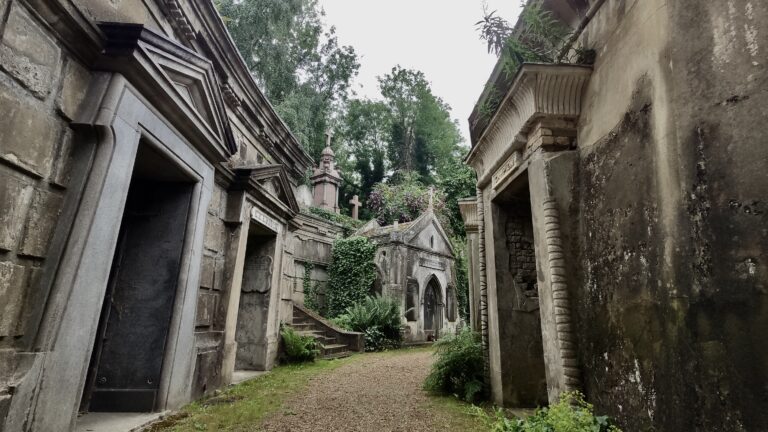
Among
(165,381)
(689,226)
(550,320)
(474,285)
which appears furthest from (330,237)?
(689,226)

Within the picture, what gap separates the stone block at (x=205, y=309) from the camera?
199 inches

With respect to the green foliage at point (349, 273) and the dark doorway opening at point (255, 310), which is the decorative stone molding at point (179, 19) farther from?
the green foliage at point (349, 273)

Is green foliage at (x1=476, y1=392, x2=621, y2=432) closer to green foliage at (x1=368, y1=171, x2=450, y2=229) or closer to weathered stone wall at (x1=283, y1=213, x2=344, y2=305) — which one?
weathered stone wall at (x1=283, y1=213, x2=344, y2=305)

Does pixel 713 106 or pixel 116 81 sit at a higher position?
pixel 116 81

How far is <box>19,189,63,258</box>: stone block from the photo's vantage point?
2.60 meters

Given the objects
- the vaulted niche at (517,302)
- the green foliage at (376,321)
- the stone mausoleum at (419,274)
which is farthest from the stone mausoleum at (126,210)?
the stone mausoleum at (419,274)

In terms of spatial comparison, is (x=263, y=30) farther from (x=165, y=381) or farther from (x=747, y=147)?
(x=747, y=147)

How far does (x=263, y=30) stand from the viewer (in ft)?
59.3

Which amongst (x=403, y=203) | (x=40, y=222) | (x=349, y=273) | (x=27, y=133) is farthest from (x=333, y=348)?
(x=403, y=203)

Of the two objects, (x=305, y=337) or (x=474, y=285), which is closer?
(x=474, y=285)

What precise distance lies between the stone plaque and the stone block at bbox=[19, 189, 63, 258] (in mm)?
4755

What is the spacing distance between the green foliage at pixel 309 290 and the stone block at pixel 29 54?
1062 cm

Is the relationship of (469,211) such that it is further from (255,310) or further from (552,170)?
(255,310)

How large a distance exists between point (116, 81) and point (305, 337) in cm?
665
